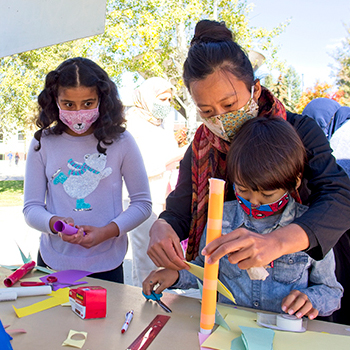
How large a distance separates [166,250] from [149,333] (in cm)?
27

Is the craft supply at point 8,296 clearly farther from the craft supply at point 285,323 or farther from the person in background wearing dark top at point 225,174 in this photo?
the craft supply at point 285,323

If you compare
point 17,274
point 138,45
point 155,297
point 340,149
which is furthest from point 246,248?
point 138,45

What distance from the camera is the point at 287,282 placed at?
52.0 inches

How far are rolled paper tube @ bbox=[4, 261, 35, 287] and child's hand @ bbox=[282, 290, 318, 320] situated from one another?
3.26 ft

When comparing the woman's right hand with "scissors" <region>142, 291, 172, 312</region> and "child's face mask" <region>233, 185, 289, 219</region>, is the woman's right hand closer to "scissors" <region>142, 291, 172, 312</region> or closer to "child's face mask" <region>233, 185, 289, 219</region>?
"scissors" <region>142, 291, 172, 312</region>

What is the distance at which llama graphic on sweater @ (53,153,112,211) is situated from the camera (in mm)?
1842

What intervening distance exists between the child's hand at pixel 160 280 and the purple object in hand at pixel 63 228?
0.36m

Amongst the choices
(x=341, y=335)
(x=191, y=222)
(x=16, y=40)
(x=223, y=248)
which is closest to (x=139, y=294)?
(x=191, y=222)

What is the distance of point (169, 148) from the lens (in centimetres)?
354

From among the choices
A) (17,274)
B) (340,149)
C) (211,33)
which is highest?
(211,33)

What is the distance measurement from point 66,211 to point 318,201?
1.14 meters

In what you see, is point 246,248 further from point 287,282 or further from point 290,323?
point 287,282

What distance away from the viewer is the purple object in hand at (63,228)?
1.46 m

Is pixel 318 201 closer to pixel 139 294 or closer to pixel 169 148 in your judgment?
pixel 139 294
